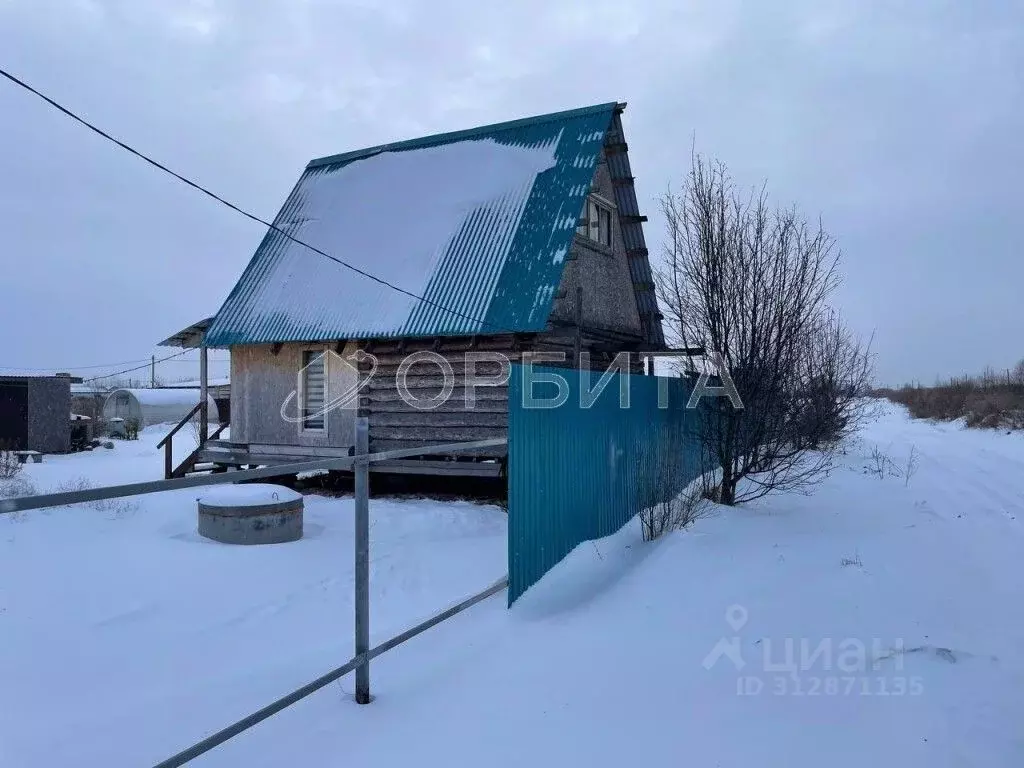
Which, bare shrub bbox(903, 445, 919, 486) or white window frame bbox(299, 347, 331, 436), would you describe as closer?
bare shrub bbox(903, 445, 919, 486)

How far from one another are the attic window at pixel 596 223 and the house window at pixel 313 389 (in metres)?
5.13

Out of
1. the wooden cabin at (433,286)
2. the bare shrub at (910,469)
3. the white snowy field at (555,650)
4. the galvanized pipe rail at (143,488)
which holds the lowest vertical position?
the white snowy field at (555,650)

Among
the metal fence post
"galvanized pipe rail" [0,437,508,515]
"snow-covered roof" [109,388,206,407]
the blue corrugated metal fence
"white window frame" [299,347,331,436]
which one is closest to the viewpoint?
"galvanized pipe rail" [0,437,508,515]

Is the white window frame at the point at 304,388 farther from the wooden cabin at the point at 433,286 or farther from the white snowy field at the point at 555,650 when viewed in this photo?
the white snowy field at the point at 555,650

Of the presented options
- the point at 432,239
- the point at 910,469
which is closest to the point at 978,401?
the point at 910,469

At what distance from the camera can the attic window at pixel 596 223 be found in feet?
42.5

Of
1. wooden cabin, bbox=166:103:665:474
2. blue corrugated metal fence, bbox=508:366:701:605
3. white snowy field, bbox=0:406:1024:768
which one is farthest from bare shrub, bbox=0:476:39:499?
blue corrugated metal fence, bbox=508:366:701:605

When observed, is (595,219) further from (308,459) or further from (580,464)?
(580,464)

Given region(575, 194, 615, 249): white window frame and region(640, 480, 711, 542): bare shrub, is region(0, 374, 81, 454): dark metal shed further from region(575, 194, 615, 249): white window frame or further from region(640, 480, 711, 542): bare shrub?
region(640, 480, 711, 542): bare shrub

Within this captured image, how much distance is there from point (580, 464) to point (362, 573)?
10.8ft

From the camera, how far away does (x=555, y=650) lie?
14.7ft

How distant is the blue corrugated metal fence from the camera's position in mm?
5359

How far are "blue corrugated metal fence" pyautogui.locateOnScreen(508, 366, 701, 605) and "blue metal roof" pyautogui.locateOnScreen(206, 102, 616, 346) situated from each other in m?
2.64

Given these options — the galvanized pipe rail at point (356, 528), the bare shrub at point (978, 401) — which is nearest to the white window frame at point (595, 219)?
the galvanized pipe rail at point (356, 528)
